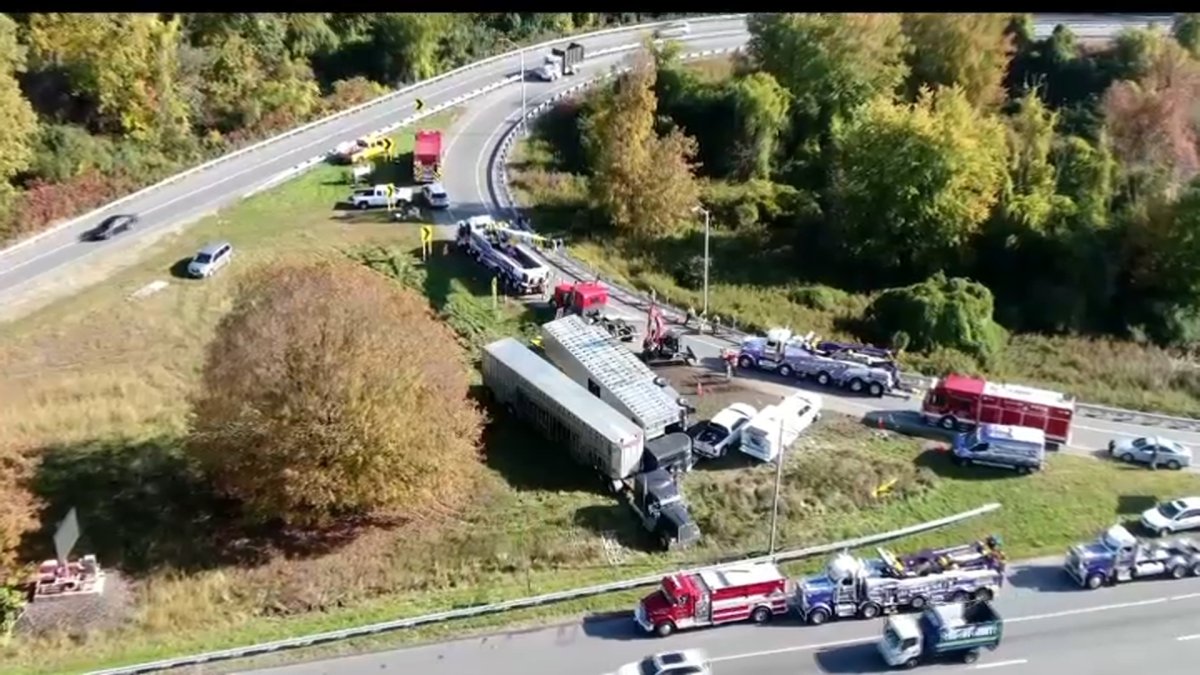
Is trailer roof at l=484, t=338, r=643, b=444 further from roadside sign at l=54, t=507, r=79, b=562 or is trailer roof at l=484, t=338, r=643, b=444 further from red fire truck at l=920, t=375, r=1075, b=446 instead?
roadside sign at l=54, t=507, r=79, b=562

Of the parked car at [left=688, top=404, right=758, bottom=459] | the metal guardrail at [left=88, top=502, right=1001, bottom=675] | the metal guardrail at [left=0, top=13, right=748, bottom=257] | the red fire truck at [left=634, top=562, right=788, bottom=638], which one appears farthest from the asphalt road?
the metal guardrail at [left=0, top=13, right=748, bottom=257]

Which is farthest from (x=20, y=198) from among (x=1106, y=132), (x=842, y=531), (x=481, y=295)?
(x=1106, y=132)

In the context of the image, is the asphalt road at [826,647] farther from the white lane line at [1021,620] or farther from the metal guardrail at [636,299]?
the metal guardrail at [636,299]

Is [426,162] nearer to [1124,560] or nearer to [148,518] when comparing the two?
[148,518]

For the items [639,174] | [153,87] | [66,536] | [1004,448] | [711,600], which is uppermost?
[153,87]

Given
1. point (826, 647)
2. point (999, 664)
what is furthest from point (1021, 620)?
point (826, 647)
